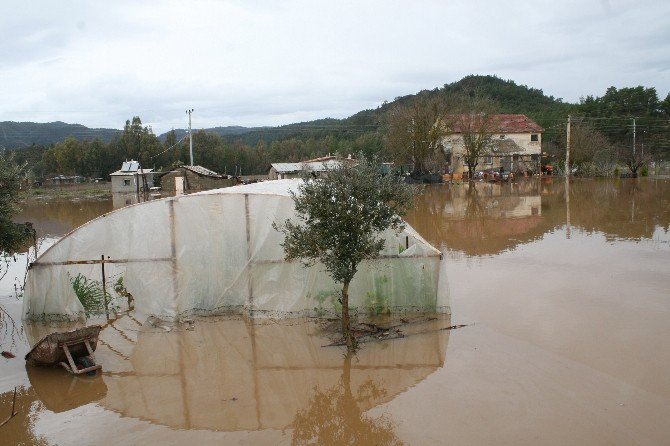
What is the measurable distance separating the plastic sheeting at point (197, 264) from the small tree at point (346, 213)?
7.30 ft

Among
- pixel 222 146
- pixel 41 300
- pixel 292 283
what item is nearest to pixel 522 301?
pixel 292 283

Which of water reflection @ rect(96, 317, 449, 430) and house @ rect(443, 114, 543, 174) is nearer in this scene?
water reflection @ rect(96, 317, 449, 430)

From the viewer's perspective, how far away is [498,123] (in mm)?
57375

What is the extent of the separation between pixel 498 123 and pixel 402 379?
53.2 m

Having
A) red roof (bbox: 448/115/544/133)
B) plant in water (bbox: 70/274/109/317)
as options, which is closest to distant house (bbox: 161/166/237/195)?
red roof (bbox: 448/115/544/133)

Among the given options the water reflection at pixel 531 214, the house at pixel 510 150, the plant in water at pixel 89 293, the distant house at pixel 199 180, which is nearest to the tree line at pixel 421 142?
the house at pixel 510 150

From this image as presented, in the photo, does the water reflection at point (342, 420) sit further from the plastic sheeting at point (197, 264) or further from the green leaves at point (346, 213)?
the plastic sheeting at point (197, 264)

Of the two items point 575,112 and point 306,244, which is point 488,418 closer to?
point 306,244

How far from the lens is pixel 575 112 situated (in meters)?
74.6

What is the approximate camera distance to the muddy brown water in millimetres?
7383

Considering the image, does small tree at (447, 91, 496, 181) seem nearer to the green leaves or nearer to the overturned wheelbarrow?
the green leaves

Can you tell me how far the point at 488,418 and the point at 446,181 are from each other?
161 feet

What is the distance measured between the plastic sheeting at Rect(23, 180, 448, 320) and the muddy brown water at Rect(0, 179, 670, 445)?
0.56m

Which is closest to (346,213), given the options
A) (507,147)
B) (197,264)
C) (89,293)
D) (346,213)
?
(346,213)
